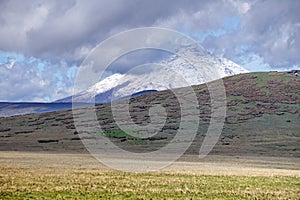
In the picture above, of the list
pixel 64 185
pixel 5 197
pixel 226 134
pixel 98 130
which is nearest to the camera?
pixel 5 197

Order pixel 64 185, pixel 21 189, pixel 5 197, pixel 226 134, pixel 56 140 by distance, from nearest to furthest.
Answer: pixel 5 197 → pixel 21 189 → pixel 64 185 → pixel 56 140 → pixel 226 134

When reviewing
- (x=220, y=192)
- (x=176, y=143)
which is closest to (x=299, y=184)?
(x=220, y=192)

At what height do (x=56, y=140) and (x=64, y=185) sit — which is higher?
(x=56, y=140)

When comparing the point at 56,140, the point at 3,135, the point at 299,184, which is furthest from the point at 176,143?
the point at 299,184

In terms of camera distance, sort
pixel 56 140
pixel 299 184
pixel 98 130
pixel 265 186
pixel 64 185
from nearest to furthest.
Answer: pixel 64 185
pixel 265 186
pixel 299 184
pixel 56 140
pixel 98 130

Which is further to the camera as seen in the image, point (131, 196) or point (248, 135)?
point (248, 135)

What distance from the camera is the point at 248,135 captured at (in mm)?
160000

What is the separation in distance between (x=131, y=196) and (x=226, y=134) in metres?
142

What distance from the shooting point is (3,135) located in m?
179

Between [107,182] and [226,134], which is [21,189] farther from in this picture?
[226,134]

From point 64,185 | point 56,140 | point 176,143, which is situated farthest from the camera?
point 56,140

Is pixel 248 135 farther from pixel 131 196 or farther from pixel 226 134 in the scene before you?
pixel 131 196

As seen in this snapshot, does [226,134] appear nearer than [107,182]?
No

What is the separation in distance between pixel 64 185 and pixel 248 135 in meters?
137
